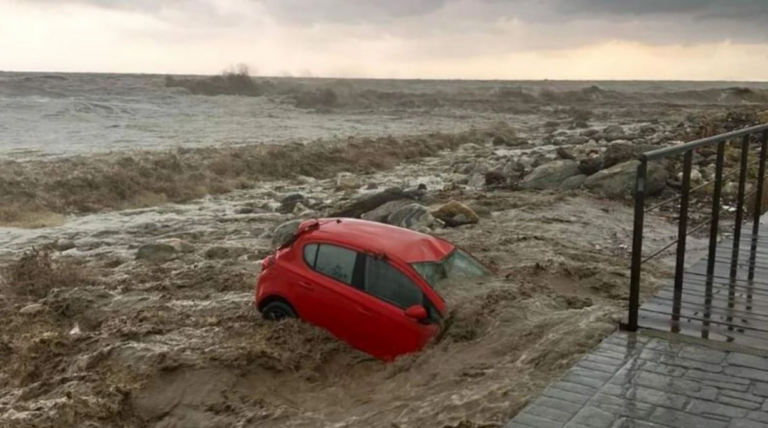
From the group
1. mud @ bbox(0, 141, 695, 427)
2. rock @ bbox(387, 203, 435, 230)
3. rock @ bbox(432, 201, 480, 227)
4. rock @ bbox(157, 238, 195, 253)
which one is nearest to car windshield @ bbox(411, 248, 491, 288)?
mud @ bbox(0, 141, 695, 427)

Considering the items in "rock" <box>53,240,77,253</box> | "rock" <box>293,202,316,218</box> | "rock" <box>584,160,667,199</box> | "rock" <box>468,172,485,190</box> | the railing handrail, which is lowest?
"rock" <box>53,240,77,253</box>

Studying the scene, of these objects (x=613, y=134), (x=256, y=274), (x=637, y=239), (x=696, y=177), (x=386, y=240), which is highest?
(x=637, y=239)

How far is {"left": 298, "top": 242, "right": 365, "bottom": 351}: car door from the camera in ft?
26.0

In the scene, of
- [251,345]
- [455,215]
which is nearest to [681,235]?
[251,345]

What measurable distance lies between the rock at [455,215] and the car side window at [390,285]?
901 cm

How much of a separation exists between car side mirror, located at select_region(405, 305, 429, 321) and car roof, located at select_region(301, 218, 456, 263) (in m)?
0.59

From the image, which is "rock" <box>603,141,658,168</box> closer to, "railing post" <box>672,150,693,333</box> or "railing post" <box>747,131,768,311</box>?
"railing post" <box>747,131,768,311</box>

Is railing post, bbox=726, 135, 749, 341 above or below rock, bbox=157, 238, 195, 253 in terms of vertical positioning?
above

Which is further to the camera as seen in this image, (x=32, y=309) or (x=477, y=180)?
(x=477, y=180)

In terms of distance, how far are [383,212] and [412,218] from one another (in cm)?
103

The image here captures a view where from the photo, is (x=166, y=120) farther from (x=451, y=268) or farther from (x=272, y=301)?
(x=451, y=268)

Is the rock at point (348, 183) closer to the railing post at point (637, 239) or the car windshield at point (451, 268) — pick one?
the car windshield at point (451, 268)

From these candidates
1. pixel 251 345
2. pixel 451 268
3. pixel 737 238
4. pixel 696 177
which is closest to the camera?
pixel 451 268

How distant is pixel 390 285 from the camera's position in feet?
25.5
